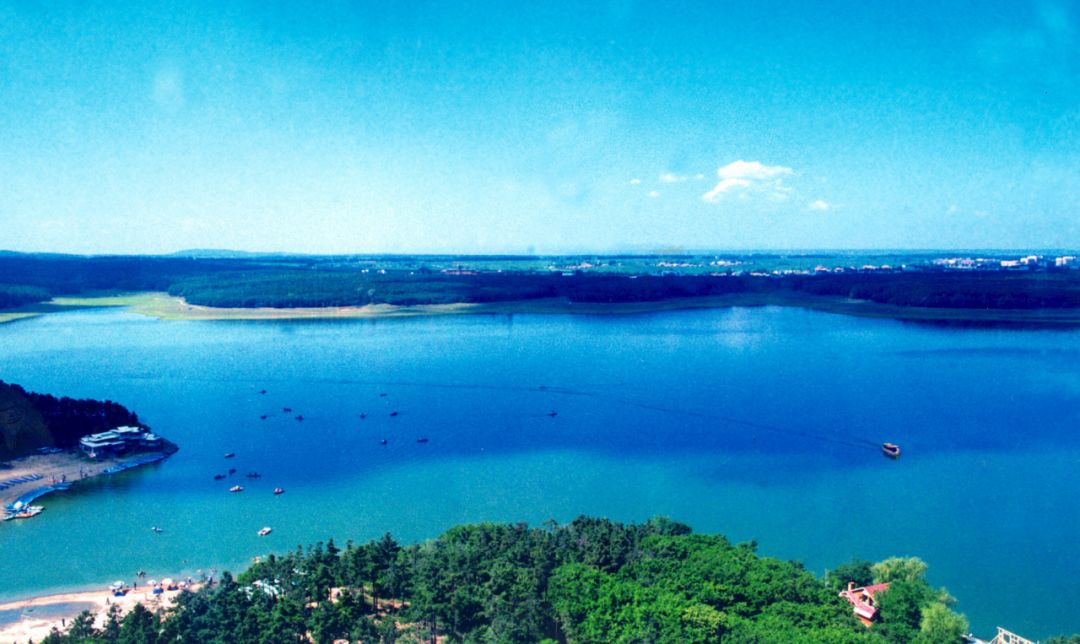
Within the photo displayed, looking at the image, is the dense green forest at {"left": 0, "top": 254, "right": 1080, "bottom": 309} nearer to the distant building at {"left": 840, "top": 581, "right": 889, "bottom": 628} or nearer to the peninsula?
the peninsula

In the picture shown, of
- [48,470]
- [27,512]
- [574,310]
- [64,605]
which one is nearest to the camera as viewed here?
[64,605]

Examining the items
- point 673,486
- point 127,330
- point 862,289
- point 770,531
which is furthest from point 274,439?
point 862,289

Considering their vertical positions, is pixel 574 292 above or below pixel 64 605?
above

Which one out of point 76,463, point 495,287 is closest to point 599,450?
point 76,463

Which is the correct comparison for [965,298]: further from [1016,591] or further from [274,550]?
[274,550]

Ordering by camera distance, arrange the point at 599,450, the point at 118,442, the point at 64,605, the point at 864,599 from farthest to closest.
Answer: the point at 599,450 < the point at 118,442 < the point at 64,605 < the point at 864,599

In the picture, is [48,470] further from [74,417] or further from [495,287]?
[495,287]

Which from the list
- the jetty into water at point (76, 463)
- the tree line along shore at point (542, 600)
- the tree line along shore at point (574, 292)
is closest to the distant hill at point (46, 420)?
the jetty into water at point (76, 463)
